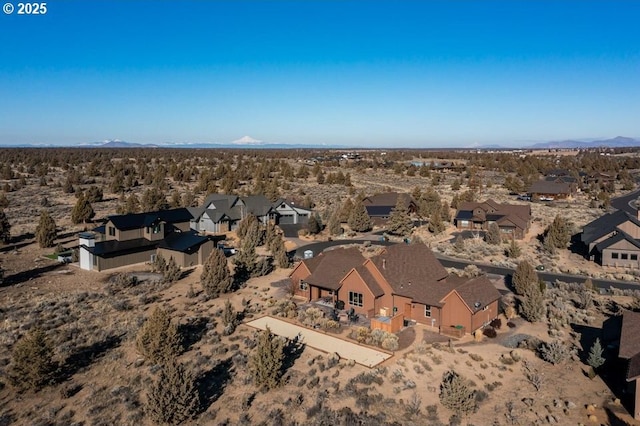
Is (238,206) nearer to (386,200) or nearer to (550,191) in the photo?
(386,200)

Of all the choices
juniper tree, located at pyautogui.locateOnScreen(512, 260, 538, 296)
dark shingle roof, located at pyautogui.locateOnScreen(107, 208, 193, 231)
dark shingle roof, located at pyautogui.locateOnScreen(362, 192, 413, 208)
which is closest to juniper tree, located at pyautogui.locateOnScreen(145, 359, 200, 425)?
juniper tree, located at pyautogui.locateOnScreen(512, 260, 538, 296)

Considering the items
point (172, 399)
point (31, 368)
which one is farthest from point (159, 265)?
point (172, 399)

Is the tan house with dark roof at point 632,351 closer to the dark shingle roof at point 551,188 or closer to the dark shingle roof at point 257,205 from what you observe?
the dark shingle roof at point 257,205

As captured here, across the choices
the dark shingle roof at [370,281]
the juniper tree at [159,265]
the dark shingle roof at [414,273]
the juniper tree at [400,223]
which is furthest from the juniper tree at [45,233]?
the juniper tree at [400,223]

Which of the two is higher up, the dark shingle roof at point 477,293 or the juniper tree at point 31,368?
the dark shingle roof at point 477,293

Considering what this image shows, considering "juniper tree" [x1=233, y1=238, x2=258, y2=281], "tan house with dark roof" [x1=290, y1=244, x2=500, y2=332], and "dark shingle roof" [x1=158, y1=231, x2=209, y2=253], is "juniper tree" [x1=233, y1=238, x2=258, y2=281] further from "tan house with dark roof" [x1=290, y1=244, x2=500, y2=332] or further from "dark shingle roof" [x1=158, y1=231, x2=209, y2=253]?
"tan house with dark roof" [x1=290, y1=244, x2=500, y2=332]
